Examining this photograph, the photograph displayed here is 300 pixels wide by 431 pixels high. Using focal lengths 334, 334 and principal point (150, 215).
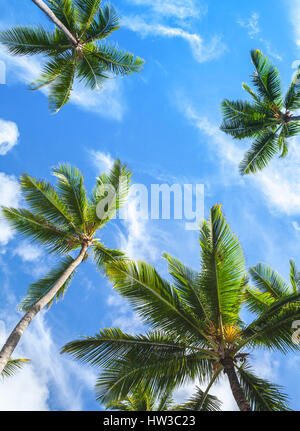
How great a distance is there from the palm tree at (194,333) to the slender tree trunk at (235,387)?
21 mm

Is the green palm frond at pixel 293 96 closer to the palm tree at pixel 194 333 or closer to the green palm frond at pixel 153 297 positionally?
the palm tree at pixel 194 333

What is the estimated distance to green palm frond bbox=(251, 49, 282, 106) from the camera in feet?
45.6

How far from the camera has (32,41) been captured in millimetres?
Result: 12578

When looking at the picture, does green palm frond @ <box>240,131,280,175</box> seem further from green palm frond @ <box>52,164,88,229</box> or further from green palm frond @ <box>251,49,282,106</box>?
green palm frond @ <box>52,164,88,229</box>

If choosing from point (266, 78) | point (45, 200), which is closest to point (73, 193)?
point (45, 200)

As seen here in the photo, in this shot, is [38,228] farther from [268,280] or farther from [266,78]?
[266,78]

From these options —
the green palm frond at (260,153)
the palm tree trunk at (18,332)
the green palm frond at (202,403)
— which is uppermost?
the green palm frond at (260,153)

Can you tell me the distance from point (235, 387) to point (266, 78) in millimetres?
12107

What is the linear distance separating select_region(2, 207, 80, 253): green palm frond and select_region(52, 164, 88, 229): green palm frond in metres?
0.65

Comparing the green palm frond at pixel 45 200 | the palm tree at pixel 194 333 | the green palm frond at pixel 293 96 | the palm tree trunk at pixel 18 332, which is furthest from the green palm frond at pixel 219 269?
the green palm frond at pixel 293 96

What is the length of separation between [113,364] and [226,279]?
3.08 m

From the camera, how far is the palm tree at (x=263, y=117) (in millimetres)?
13638
